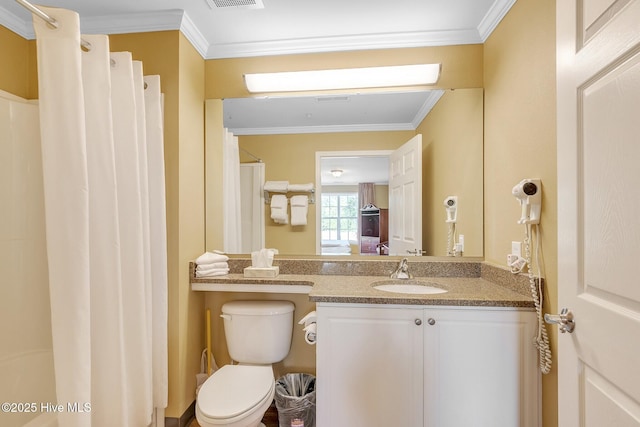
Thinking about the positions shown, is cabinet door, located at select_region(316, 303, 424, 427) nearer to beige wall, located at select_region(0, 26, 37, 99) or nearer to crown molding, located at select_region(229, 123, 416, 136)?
crown molding, located at select_region(229, 123, 416, 136)

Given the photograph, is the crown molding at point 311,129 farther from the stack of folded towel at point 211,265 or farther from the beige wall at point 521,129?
the stack of folded towel at point 211,265

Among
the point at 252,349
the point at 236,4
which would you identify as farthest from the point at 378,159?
the point at 252,349

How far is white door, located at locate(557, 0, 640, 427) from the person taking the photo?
69 cm

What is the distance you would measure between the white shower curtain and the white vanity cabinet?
908mm

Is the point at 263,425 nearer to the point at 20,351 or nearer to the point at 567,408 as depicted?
the point at 20,351

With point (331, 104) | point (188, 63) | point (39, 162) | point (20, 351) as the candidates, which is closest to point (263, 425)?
point (20, 351)

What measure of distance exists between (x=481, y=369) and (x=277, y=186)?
1.55 metres

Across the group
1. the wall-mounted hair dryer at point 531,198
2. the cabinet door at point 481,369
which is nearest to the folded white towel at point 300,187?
the cabinet door at point 481,369

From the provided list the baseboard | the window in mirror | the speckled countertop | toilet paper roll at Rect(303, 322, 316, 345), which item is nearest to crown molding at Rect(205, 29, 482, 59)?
the window in mirror

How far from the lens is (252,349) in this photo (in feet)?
5.70

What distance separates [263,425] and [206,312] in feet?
2.51

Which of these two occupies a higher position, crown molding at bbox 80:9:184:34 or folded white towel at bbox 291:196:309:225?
crown molding at bbox 80:9:184:34

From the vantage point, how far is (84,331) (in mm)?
1065

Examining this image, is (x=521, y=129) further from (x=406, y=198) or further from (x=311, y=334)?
(x=311, y=334)
